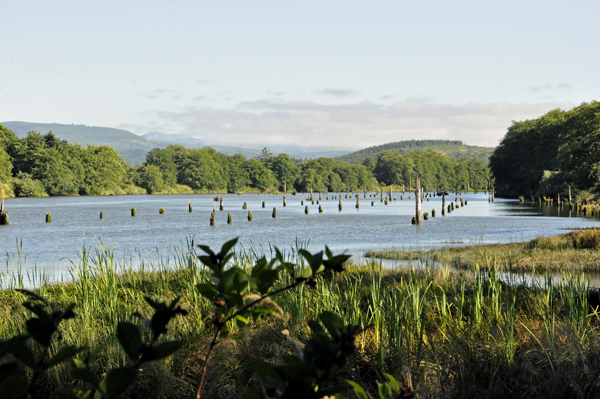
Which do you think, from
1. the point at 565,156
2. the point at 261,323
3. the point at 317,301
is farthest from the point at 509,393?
the point at 565,156

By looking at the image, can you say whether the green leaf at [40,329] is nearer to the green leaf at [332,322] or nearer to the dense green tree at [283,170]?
the green leaf at [332,322]

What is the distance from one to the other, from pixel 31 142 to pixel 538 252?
337 feet

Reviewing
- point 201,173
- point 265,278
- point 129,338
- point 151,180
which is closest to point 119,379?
point 129,338

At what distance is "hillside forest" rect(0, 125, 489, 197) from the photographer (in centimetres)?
9875

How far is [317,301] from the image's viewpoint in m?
6.34

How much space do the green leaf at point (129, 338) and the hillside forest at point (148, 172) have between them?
102 metres

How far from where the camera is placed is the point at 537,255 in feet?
61.2

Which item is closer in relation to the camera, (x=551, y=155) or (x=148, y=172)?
(x=551, y=155)

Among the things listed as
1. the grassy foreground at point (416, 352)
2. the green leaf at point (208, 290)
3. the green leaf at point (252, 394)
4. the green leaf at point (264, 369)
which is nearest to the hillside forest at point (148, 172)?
the grassy foreground at point (416, 352)

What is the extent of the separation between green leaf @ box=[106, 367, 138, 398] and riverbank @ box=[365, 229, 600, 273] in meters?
15.3

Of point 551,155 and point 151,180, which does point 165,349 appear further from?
point 151,180

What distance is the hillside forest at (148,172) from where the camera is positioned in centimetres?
9875

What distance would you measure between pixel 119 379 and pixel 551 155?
8272cm

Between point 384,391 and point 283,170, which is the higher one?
point 283,170
